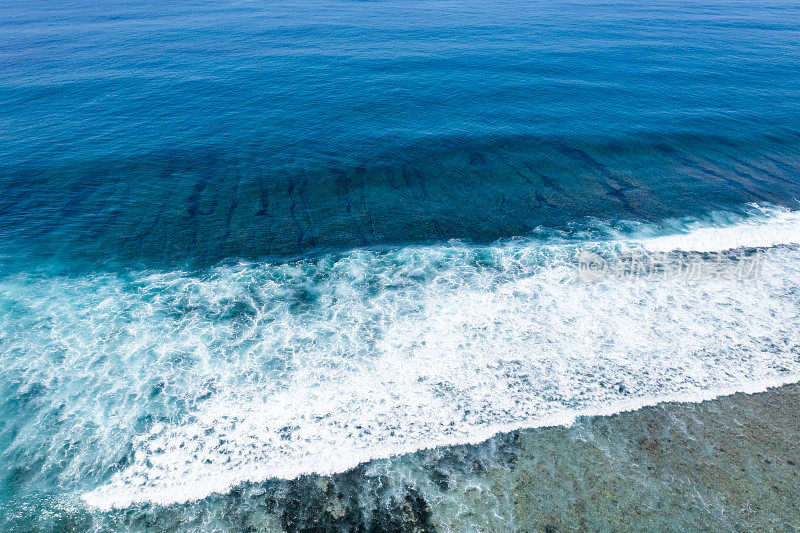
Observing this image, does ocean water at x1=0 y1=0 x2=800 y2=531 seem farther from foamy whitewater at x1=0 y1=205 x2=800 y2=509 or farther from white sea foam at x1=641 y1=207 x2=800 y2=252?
white sea foam at x1=641 y1=207 x2=800 y2=252

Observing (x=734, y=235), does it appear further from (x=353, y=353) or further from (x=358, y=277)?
(x=353, y=353)

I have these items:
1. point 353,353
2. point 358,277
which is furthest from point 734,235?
point 353,353

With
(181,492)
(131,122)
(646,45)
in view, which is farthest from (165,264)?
(646,45)

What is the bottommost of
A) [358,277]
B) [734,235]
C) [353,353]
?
[353,353]

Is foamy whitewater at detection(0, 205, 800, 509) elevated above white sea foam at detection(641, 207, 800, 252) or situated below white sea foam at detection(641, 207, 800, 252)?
below

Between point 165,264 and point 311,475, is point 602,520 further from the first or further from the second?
point 165,264

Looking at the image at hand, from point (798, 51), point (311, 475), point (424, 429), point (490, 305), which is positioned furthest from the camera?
point (798, 51)

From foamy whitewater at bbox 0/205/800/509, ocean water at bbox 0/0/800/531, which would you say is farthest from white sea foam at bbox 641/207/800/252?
foamy whitewater at bbox 0/205/800/509
